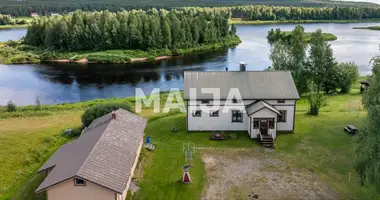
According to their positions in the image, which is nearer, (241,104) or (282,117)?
(241,104)

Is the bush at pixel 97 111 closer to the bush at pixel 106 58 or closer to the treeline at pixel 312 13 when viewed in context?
the bush at pixel 106 58

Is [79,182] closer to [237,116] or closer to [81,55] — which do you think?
[237,116]

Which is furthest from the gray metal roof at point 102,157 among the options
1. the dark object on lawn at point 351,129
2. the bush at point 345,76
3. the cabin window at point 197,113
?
the bush at point 345,76

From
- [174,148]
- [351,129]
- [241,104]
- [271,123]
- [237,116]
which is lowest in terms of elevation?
[174,148]

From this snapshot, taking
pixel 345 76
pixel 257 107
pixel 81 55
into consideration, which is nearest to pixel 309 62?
pixel 345 76

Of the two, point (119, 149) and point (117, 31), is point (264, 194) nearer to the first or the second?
point (119, 149)

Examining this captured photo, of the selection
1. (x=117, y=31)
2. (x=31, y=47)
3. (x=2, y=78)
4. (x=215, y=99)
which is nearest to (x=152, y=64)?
(x=117, y=31)
